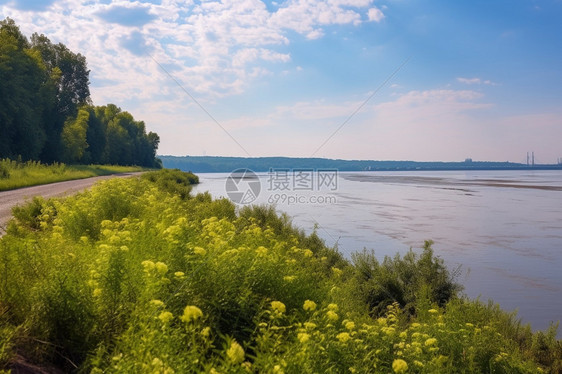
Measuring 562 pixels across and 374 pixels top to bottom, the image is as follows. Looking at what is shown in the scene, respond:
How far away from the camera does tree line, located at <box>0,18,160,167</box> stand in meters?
36.9

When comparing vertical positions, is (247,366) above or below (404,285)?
above

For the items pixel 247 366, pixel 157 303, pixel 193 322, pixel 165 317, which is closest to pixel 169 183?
pixel 193 322

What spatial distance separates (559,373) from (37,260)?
23.9 ft

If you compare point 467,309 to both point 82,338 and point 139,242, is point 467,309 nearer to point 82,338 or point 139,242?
point 139,242

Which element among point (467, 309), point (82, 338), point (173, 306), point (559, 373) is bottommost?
point (559, 373)

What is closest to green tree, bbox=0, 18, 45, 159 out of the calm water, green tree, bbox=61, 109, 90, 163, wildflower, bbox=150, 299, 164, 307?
green tree, bbox=61, 109, 90, 163

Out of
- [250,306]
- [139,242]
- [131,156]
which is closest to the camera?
[250,306]

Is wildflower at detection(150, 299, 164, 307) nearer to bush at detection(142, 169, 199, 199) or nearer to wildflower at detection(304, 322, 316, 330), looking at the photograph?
wildflower at detection(304, 322, 316, 330)

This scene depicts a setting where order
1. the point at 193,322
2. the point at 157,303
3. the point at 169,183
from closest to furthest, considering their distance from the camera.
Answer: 1. the point at 157,303
2. the point at 193,322
3. the point at 169,183

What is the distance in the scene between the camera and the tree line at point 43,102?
121 feet

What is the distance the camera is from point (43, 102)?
44.8 metres

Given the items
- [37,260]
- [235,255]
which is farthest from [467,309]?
[37,260]

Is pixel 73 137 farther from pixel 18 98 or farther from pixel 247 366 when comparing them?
pixel 247 366

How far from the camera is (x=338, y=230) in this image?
2027 centimetres
